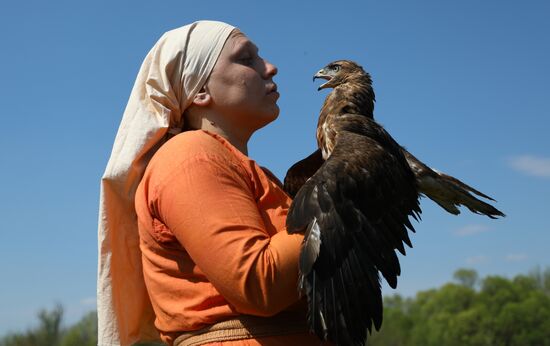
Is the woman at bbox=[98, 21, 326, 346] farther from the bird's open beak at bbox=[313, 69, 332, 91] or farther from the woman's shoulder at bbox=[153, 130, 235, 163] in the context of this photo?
the bird's open beak at bbox=[313, 69, 332, 91]

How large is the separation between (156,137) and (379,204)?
1.13m

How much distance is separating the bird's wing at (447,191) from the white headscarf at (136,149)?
166 centimetres

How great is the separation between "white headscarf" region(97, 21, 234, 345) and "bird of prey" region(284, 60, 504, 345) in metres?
0.78

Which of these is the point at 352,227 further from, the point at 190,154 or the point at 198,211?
the point at 190,154

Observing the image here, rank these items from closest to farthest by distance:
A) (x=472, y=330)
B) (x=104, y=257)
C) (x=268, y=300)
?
(x=268, y=300)
(x=104, y=257)
(x=472, y=330)

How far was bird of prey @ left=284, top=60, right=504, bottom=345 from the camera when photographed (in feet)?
8.97

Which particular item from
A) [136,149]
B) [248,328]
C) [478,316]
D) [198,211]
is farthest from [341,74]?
A: [478,316]

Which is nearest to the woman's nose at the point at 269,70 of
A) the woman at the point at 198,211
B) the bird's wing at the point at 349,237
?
the woman at the point at 198,211

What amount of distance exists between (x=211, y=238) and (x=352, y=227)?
580 millimetres

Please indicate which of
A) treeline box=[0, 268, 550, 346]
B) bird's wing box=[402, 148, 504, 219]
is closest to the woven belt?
bird's wing box=[402, 148, 504, 219]

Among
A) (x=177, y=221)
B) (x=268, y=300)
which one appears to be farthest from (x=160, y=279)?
(x=268, y=300)

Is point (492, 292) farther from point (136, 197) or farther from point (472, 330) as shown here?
point (136, 197)

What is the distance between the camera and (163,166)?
121 inches

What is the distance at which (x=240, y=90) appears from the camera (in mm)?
3455
